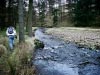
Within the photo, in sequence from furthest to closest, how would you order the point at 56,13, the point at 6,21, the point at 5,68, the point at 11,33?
the point at 56,13 → the point at 6,21 → the point at 11,33 → the point at 5,68

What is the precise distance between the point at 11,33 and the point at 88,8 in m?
45.6

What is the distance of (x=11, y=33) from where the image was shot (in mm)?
15500

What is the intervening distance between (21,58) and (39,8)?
76.2m

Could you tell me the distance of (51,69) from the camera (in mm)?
12219

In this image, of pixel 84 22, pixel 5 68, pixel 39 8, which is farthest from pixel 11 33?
pixel 39 8

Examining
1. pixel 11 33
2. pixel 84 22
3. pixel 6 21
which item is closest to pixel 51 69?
pixel 11 33

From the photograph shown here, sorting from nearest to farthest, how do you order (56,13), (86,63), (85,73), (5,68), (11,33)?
(5,68) < (85,73) < (86,63) < (11,33) < (56,13)

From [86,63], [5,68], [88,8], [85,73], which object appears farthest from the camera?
[88,8]

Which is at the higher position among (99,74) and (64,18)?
(99,74)

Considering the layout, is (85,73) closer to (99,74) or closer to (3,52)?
(99,74)

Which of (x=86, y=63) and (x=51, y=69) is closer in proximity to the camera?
(x=51, y=69)

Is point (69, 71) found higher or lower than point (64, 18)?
higher

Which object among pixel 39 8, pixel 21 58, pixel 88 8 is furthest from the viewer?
pixel 39 8

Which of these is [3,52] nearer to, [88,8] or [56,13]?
[88,8]
